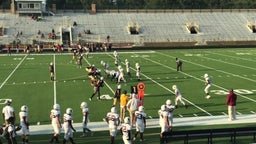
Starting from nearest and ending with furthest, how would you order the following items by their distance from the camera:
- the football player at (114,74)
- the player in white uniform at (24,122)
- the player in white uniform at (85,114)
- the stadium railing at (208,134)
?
→ the stadium railing at (208,134), the player in white uniform at (24,122), the player in white uniform at (85,114), the football player at (114,74)

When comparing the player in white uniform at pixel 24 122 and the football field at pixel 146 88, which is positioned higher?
the player in white uniform at pixel 24 122

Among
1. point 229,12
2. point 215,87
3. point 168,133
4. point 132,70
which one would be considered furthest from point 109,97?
point 229,12

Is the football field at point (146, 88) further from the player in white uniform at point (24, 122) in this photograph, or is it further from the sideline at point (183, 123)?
the player in white uniform at point (24, 122)

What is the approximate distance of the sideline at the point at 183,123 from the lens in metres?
14.0

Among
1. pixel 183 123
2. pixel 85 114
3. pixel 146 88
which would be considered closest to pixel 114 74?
pixel 146 88

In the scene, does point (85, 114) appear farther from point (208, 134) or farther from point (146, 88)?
point (146, 88)

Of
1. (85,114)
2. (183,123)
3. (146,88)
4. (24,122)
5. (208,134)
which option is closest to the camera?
(208,134)

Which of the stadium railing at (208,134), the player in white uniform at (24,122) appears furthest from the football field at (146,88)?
the stadium railing at (208,134)

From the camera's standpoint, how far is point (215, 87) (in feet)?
73.1

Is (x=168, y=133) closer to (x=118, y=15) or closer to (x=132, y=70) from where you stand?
(x=132, y=70)

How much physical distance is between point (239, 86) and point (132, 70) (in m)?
9.37

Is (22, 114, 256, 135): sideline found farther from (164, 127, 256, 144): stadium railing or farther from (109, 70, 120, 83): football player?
(109, 70, 120, 83): football player

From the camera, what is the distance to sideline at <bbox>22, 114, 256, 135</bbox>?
46.1 ft

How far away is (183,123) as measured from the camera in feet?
48.5
